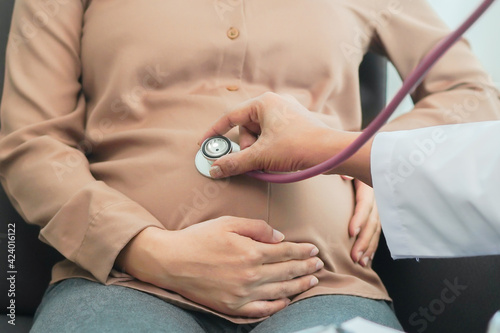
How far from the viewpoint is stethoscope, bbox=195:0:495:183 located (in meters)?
0.53

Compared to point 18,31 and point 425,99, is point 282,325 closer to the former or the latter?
point 425,99

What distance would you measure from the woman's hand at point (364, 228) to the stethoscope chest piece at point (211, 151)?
243mm

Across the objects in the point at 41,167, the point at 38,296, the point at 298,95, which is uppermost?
the point at 298,95

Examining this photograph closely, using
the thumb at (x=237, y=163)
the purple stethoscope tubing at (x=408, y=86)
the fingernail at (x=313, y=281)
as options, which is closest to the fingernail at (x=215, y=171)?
the thumb at (x=237, y=163)

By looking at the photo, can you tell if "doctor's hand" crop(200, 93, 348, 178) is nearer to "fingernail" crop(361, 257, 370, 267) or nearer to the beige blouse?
the beige blouse

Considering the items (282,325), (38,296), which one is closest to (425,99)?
(282,325)

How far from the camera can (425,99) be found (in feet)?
3.44

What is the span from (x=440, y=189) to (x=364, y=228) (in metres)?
0.27

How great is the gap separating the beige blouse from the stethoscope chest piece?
17 mm

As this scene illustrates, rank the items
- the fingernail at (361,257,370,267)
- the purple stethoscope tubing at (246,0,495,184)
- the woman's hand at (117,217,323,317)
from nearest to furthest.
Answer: the purple stethoscope tubing at (246,0,495,184), the woman's hand at (117,217,323,317), the fingernail at (361,257,370,267)

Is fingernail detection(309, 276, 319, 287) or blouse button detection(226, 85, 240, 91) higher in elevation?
blouse button detection(226, 85, 240, 91)

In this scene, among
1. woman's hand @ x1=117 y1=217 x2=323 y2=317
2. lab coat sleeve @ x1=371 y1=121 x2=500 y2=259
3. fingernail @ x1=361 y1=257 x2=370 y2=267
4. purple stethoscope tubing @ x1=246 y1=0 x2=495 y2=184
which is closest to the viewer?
purple stethoscope tubing @ x1=246 y1=0 x2=495 y2=184

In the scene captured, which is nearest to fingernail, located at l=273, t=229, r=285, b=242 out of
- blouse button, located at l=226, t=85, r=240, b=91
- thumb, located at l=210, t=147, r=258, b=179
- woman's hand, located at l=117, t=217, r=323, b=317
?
woman's hand, located at l=117, t=217, r=323, b=317

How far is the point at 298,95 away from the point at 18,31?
52 cm
